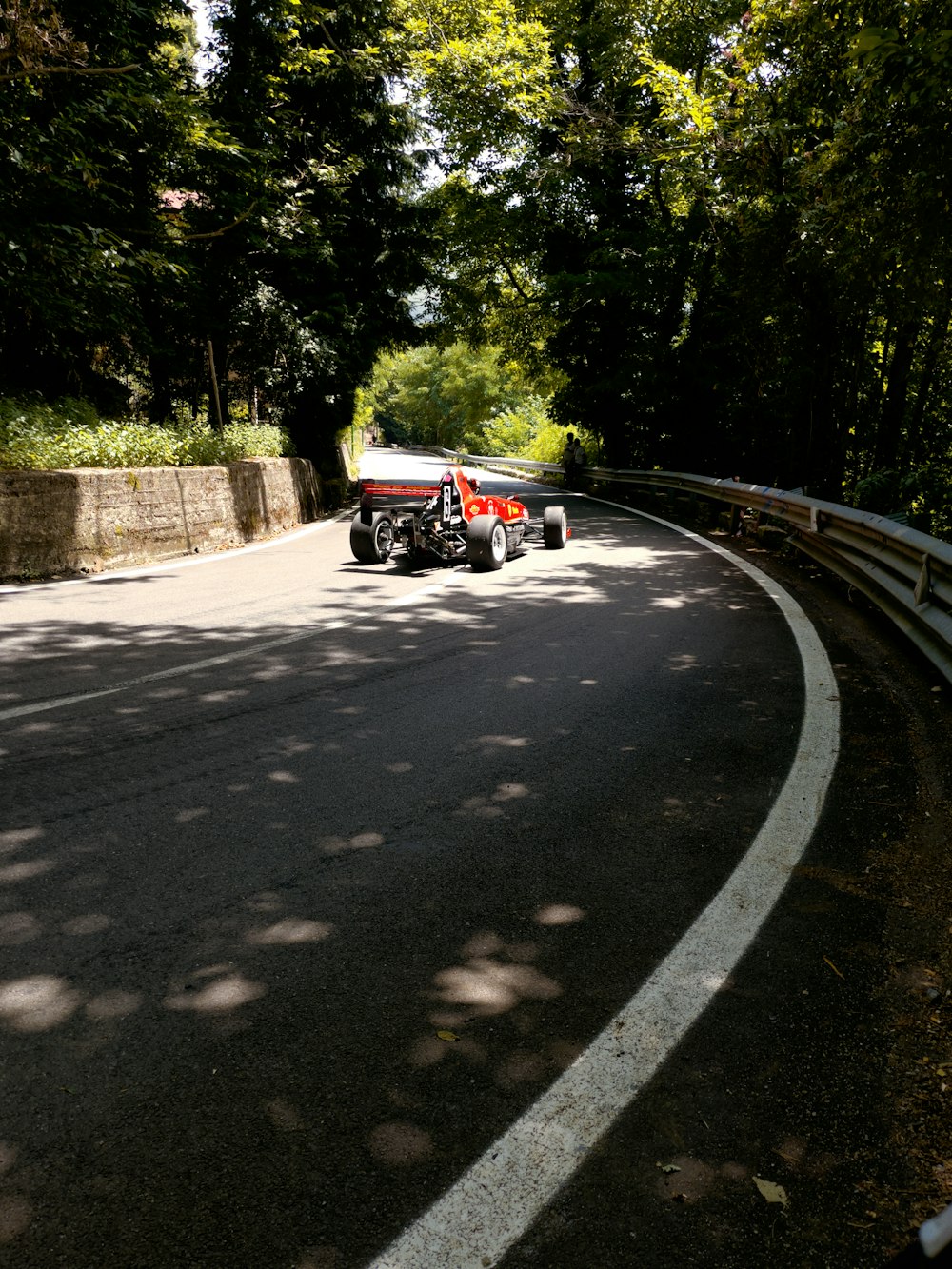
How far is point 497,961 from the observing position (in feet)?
8.96

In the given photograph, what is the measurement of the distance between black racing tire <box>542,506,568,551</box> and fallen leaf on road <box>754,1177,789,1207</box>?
417 inches

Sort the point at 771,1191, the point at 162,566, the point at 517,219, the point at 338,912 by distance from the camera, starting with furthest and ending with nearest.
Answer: the point at 517,219 → the point at 162,566 → the point at 338,912 → the point at 771,1191

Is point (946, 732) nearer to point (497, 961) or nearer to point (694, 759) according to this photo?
point (694, 759)

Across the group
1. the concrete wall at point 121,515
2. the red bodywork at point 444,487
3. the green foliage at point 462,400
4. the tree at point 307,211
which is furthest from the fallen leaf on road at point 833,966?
the green foliage at point 462,400

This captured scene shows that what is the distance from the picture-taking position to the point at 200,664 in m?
5.88

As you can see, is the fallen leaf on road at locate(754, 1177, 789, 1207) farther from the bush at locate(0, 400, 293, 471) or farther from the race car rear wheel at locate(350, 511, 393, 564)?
the bush at locate(0, 400, 293, 471)

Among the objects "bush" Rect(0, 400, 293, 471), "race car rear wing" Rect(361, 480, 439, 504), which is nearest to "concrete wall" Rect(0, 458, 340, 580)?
"bush" Rect(0, 400, 293, 471)

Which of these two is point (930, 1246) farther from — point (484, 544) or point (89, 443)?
point (89, 443)

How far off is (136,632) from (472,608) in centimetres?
288

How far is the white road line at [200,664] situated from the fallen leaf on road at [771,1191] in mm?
4162

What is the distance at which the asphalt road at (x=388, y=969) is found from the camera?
6.10 feet

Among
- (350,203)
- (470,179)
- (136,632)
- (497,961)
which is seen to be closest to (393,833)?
(497,961)

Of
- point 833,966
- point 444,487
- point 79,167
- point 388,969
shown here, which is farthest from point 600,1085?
point 79,167

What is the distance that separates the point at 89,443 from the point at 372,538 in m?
3.58
